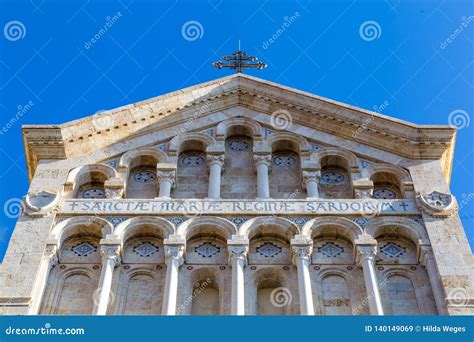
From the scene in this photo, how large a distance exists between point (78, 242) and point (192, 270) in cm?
249

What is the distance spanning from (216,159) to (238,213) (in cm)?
228

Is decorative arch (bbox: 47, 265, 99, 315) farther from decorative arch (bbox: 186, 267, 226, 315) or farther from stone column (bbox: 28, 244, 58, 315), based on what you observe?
decorative arch (bbox: 186, 267, 226, 315)

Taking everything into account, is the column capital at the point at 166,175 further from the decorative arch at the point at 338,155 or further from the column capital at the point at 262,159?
the decorative arch at the point at 338,155

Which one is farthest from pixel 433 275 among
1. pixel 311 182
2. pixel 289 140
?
pixel 289 140

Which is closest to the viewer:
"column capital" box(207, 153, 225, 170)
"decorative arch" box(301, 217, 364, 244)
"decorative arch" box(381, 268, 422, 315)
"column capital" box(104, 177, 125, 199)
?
"decorative arch" box(381, 268, 422, 315)

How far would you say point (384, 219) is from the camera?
61.1 feet

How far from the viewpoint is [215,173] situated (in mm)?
20109

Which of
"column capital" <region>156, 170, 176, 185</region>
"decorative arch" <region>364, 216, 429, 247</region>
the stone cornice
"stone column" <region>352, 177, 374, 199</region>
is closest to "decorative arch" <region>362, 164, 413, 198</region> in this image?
"stone column" <region>352, 177, 374, 199</region>

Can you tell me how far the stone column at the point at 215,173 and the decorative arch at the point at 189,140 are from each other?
55 centimetres

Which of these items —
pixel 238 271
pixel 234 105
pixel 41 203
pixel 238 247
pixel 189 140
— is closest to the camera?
pixel 238 271

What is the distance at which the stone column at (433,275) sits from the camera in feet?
55.1

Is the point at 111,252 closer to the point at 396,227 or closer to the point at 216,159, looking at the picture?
the point at 216,159

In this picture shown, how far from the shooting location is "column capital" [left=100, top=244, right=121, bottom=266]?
17.6 metres

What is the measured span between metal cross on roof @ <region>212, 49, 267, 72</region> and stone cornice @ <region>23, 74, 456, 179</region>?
1737mm
